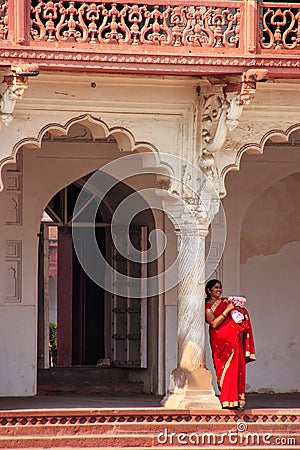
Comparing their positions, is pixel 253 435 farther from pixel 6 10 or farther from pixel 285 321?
pixel 6 10

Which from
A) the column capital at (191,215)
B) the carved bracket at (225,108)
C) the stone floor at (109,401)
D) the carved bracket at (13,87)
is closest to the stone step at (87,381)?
the stone floor at (109,401)

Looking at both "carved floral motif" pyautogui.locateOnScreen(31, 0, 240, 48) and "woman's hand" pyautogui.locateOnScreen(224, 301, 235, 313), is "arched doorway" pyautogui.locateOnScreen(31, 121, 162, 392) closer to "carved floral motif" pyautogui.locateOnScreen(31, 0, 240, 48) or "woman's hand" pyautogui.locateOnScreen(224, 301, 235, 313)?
"woman's hand" pyautogui.locateOnScreen(224, 301, 235, 313)

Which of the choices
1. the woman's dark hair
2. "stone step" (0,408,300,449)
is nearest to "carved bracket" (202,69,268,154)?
the woman's dark hair

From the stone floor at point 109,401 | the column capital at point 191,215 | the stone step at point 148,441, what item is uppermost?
the column capital at point 191,215

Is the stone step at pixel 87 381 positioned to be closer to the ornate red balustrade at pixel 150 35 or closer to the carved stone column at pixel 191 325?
the carved stone column at pixel 191 325

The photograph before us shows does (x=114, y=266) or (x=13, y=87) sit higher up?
(x=13, y=87)

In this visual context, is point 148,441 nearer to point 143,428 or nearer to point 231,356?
point 143,428

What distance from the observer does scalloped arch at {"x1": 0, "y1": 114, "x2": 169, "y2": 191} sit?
40.4ft

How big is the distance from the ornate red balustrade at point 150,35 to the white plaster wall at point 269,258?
295 cm

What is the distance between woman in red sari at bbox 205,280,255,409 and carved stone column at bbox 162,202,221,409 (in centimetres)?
12

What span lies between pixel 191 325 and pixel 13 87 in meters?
2.69

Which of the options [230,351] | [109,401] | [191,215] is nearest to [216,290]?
[230,351]

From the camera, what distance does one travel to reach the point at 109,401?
45.8 ft

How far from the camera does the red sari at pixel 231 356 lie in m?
12.5
